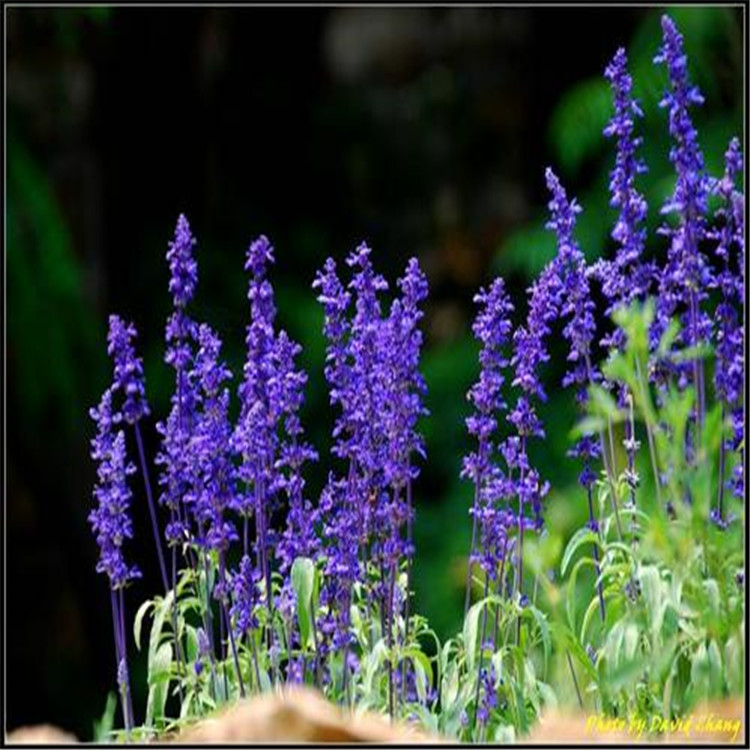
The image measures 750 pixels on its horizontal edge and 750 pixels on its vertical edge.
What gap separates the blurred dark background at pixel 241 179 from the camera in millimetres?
9453

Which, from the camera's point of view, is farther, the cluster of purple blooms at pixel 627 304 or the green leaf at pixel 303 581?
the green leaf at pixel 303 581

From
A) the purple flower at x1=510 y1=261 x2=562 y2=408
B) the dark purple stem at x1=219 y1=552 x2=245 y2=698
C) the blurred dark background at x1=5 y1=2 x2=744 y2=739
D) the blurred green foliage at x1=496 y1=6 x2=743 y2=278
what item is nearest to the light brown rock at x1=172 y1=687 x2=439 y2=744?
the dark purple stem at x1=219 y1=552 x2=245 y2=698

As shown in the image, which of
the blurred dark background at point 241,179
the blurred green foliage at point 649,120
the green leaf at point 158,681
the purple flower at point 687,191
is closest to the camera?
the purple flower at point 687,191

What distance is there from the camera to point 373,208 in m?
11.1

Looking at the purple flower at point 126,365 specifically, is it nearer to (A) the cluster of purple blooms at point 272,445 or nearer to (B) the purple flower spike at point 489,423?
(A) the cluster of purple blooms at point 272,445

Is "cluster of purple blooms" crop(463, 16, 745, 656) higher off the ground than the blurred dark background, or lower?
lower

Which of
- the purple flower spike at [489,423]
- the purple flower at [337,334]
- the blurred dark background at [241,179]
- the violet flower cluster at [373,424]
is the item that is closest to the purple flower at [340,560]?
the violet flower cluster at [373,424]

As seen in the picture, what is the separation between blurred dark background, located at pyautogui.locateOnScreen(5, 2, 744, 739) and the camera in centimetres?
945

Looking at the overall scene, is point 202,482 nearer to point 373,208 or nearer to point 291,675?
point 291,675

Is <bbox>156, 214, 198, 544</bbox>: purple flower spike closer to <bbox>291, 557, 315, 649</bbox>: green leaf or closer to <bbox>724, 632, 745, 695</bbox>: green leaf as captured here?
<bbox>291, 557, 315, 649</bbox>: green leaf

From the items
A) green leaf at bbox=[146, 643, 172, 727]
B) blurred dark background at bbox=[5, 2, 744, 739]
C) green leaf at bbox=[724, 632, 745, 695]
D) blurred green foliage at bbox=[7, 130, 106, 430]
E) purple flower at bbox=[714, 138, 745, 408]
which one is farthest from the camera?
blurred dark background at bbox=[5, 2, 744, 739]

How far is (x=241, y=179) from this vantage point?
35.4 feet

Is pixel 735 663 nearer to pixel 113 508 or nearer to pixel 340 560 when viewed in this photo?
pixel 340 560

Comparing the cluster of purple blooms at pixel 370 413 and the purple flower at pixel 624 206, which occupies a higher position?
the purple flower at pixel 624 206
